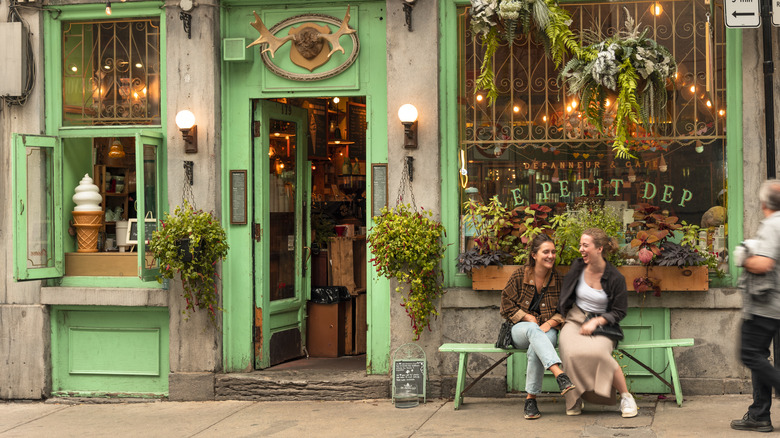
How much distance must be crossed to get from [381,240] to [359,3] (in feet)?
8.01

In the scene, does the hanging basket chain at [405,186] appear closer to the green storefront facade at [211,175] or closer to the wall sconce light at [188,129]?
the green storefront facade at [211,175]

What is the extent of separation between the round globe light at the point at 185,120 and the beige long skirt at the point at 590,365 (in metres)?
4.11

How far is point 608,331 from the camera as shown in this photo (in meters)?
7.33

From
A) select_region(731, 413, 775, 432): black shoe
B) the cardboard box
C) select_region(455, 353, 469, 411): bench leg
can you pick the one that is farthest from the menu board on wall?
select_region(731, 413, 775, 432): black shoe

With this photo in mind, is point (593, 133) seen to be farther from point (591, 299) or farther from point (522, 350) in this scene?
point (522, 350)

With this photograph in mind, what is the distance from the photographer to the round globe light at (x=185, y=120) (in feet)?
28.6

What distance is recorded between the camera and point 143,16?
9156 mm

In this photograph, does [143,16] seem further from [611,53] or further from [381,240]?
[611,53]

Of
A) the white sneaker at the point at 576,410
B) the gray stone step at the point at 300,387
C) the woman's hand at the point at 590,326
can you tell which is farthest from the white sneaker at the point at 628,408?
the gray stone step at the point at 300,387

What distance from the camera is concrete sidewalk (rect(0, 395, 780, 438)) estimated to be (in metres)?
7.06

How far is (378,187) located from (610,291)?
253 cm

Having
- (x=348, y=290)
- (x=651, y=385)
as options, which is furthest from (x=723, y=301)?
(x=348, y=290)

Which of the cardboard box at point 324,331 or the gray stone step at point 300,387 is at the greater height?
the cardboard box at point 324,331

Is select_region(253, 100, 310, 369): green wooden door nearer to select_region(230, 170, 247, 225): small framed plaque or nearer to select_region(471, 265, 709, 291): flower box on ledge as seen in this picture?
select_region(230, 170, 247, 225): small framed plaque
